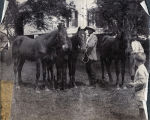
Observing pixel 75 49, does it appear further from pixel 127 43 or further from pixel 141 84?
pixel 141 84

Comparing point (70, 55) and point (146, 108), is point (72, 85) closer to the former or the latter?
point (70, 55)

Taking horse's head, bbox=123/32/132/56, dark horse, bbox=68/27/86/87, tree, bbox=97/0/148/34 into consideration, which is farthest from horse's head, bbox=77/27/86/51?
horse's head, bbox=123/32/132/56

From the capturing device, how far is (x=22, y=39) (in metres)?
5.02

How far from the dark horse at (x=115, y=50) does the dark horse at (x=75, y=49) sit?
203mm

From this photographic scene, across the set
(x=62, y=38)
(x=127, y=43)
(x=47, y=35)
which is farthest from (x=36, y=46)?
(x=127, y=43)

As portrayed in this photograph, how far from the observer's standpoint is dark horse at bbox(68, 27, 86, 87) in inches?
193

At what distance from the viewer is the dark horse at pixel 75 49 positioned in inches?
193

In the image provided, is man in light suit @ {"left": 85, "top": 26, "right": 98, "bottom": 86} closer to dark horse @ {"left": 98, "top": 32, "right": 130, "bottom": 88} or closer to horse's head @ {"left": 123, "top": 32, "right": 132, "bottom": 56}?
dark horse @ {"left": 98, "top": 32, "right": 130, "bottom": 88}

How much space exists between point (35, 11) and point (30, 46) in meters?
0.40

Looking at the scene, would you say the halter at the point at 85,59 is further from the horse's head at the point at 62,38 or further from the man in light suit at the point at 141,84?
the man in light suit at the point at 141,84

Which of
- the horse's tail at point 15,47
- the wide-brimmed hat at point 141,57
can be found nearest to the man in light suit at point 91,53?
the wide-brimmed hat at point 141,57

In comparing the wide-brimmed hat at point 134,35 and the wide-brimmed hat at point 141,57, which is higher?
the wide-brimmed hat at point 134,35

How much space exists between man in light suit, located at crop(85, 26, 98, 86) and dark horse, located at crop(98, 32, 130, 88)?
0.08 meters

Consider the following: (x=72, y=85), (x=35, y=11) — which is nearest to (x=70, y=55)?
(x=72, y=85)
